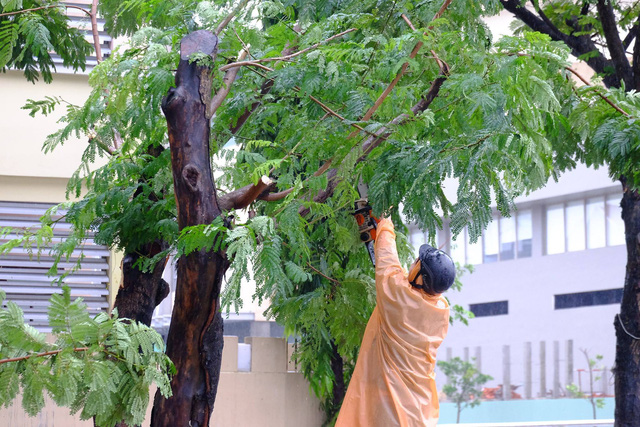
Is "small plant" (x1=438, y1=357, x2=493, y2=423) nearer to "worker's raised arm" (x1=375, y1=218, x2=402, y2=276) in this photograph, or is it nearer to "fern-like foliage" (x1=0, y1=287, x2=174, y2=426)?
"worker's raised arm" (x1=375, y1=218, x2=402, y2=276)

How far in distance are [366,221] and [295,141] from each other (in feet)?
2.36

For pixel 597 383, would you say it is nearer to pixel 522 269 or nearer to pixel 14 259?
pixel 522 269

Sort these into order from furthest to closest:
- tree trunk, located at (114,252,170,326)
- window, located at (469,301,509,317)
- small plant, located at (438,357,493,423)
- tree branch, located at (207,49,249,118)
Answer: window, located at (469,301,509,317)
small plant, located at (438,357,493,423)
tree trunk, located at (114,252,170,326)
tree branch, located at (207,49,249,118)

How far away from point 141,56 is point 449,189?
24774 millimetres

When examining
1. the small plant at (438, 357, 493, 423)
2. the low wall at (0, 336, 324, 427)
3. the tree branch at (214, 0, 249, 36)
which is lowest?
the small plant at (438, 357, 493, 423)

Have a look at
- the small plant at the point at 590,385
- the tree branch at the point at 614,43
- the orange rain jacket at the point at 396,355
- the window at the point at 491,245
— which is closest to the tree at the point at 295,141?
the orange rain jacket at the point at 396,355

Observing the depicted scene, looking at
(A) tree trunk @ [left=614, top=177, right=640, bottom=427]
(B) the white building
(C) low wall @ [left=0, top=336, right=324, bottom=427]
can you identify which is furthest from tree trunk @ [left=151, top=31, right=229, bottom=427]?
→ (B) the white building

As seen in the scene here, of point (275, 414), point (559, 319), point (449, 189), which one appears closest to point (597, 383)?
point (559, 319)

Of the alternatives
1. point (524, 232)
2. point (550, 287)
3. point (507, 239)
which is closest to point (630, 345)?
point (550, 287)

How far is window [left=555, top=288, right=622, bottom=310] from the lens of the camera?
27047mm

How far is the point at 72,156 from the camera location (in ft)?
29.5

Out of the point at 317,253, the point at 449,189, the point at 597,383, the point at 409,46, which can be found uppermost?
the point at 449,189

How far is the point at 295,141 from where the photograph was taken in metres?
5.59

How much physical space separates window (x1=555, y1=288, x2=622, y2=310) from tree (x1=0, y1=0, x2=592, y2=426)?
73.8 feet
